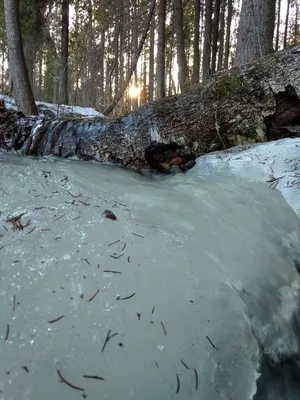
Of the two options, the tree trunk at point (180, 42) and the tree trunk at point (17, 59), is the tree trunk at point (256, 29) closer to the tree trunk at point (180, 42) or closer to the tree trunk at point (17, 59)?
the tree trunk at point (180, 42)

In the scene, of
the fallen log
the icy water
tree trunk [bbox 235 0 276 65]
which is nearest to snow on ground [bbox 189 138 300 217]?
the fallen log

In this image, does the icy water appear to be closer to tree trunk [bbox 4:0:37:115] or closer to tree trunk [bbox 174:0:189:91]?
tree trunk [bbox 4:0:37:115]

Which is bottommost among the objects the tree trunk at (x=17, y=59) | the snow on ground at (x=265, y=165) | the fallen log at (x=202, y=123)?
the snow on ground at (x=265, y=165)

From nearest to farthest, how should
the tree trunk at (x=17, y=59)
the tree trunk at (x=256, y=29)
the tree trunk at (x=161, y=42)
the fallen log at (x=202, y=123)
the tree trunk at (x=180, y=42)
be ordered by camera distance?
the fallen log at (x=202, y=123), the tree trunk at (x=256, y=29), the tree trunk at (x=17, y=59), the tree trunk at (x=161, y=42), the tree trunk at (x=180, y=42)

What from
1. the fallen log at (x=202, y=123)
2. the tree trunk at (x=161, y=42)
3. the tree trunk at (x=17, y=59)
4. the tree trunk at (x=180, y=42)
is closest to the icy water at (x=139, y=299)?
the fallen log at (x=202, y=123)

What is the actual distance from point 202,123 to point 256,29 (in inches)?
97.6

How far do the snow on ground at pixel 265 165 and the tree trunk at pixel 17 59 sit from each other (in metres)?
4.55

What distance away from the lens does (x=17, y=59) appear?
240 inches

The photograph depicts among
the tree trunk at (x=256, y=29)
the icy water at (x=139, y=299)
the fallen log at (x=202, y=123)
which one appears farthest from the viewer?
the tree trunk at (x=256, y=29)

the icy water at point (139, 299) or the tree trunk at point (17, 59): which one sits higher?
the tree trunk at point (17, 59)

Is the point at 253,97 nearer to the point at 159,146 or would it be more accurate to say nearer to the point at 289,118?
the point at 289,118

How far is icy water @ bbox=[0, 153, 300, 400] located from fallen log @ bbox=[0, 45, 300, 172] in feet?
4.64

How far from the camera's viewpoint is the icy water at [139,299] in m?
1.08

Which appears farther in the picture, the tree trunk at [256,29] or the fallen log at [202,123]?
the tree trunk at [256,29]
